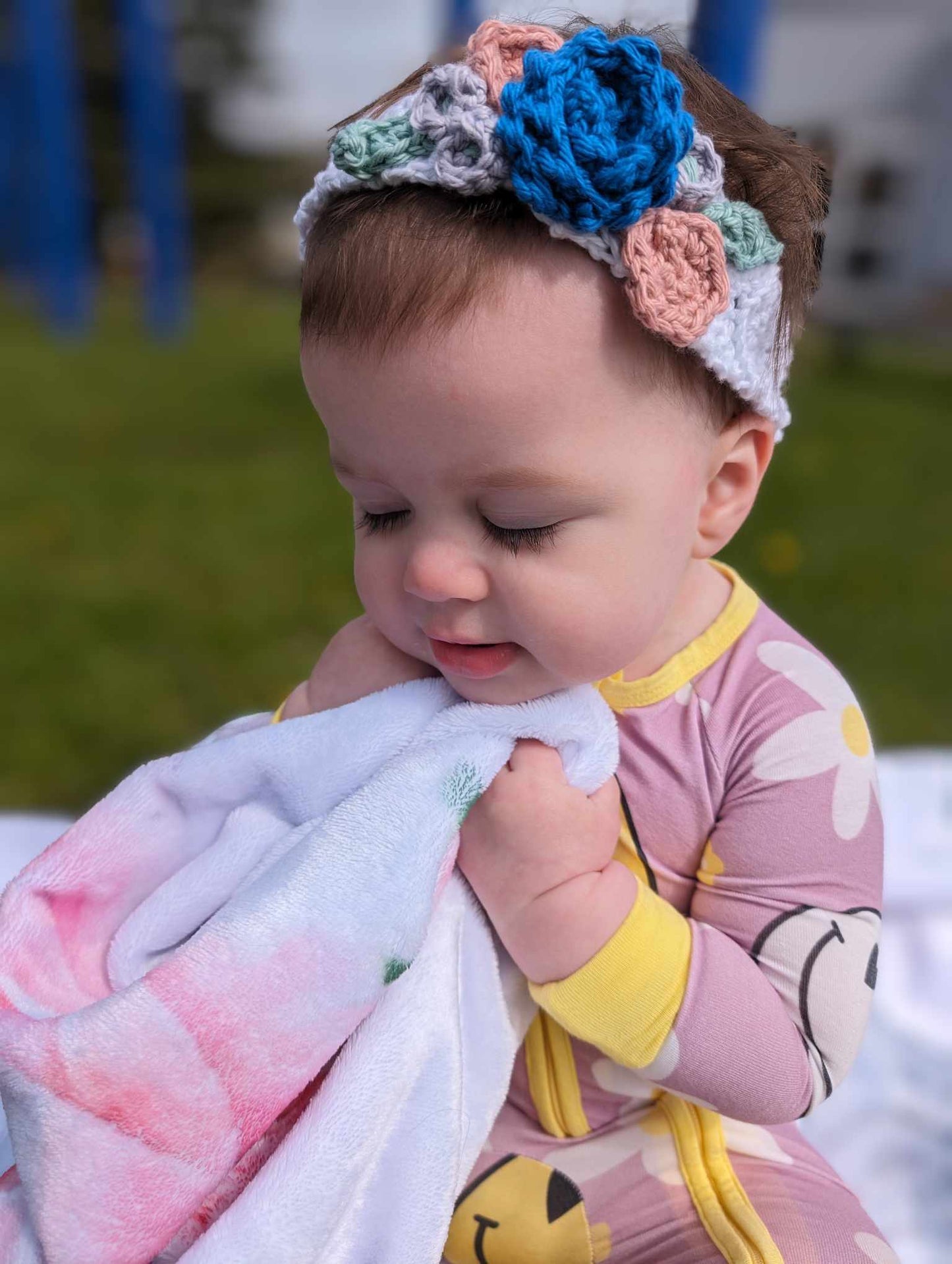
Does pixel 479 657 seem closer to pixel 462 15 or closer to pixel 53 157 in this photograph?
pixel 462 15

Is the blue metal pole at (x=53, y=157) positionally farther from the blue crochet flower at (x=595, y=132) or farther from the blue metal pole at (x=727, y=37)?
the blue crochet flower at (x=595, y=132)

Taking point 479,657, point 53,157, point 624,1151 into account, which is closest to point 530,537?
point 479,657

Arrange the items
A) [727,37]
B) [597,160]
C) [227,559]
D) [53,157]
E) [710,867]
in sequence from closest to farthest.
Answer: [597,160], [710,867], [727,37], [227,559], [53,157]

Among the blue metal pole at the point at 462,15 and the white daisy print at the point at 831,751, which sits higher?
the blue metal pole at the point at 462,15

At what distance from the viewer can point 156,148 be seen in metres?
8.23

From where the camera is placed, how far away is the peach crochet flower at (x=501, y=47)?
32.8 inches

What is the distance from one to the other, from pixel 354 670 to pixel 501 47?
1.78 feet

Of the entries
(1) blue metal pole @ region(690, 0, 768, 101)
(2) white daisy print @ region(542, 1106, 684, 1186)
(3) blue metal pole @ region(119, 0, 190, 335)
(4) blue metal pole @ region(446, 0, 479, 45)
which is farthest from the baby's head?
(3) blue metal pole @ region(119, 0, 190, 335)

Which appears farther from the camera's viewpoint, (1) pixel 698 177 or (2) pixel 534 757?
(2) pixel 534 757

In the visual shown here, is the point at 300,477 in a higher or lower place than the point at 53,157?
lower

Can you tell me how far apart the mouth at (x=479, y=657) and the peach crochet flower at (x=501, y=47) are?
41 centimetres

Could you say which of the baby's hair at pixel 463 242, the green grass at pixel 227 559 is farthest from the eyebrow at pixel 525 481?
the green grass at pixel 227 559

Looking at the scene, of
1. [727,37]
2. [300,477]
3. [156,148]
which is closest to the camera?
[727,37]

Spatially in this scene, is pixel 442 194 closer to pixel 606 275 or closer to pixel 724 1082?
pixel 606 275
